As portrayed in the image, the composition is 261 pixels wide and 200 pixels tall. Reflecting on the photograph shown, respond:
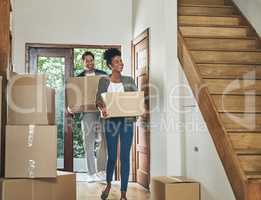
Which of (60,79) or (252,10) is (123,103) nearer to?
(252,10)

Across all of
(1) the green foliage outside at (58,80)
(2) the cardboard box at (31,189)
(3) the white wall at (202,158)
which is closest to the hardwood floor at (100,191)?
(3) the white wall at (202,158)

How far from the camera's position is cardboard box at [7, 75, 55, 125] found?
3.33m

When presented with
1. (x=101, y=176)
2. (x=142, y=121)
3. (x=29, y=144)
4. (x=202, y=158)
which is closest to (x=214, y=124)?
(x=202, y=158)

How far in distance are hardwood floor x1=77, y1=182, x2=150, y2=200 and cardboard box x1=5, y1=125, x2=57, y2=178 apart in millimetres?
1290

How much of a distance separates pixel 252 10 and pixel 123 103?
6.01 feet

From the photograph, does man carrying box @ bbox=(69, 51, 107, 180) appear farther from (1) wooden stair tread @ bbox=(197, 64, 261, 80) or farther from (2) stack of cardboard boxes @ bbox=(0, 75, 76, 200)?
(2) stack of cardboard boxes @ bbox=(0, 75, 76, 200)

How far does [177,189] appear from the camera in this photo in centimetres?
349

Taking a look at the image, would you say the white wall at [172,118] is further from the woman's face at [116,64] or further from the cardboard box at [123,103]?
the woman's face at [116,64]

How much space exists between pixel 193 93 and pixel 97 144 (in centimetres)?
212

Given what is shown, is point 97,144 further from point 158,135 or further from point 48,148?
point 48,148

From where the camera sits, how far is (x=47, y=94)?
11.3 ft

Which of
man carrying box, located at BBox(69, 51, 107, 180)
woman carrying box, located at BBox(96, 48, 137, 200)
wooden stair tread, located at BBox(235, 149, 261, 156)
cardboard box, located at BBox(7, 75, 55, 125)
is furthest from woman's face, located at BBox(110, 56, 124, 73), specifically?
wooden stair tread, located at BBox(235, 149, 261, 156)

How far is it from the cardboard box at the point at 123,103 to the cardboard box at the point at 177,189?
2.60ft

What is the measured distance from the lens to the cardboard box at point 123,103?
4.15 metres
